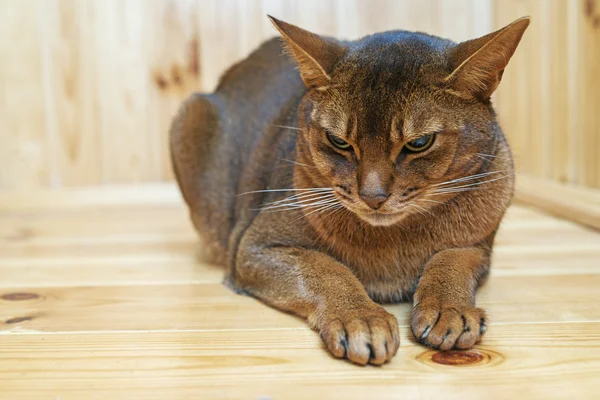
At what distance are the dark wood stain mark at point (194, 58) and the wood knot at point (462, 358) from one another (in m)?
2.37

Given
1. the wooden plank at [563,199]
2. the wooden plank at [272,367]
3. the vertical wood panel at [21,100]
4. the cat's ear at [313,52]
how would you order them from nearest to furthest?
the wooden plank at [272,367] < the cat's ear at [313,52] < the wooden plank at [563,199] < the vertical wood panel at [21,100]

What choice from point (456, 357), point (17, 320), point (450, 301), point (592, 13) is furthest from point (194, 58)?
point (456, 357)

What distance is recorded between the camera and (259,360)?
132 cm

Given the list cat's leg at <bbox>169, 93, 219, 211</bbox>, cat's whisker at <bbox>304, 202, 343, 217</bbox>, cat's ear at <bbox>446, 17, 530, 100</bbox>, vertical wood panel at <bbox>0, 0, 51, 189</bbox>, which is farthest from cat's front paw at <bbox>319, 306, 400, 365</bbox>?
vertical wood panel at <bbox>0, 0, 51, 189</bbox>

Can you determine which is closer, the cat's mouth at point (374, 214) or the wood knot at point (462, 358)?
the wood knot at point (462, 358)

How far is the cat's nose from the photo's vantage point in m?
1.42

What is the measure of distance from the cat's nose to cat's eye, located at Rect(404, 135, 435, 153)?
109 millimetres

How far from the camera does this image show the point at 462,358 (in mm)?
1307

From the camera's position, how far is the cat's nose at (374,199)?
1.42 m

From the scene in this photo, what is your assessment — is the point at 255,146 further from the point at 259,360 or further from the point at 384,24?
the point at 384,24

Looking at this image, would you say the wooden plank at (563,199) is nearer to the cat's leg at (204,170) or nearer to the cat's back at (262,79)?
the cat's back at (262,79)

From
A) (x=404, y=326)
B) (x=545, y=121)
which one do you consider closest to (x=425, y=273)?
(x=404, y=326)

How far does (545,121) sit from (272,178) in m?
1.76

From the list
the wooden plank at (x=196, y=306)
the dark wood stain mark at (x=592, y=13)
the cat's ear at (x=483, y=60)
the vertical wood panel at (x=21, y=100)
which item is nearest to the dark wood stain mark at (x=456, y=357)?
the wooden plank at (x=196, y=306)
